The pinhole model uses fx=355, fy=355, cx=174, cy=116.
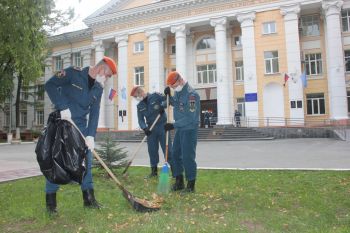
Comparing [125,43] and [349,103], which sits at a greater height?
[125,43]

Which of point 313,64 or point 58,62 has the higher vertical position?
point 58,62

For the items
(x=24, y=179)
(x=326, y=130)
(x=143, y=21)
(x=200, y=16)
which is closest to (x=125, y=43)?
(x=143, y=21)

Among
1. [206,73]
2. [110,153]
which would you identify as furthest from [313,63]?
[110,153]

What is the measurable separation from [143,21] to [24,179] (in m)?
29.6

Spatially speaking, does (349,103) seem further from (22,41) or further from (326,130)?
(22,41)

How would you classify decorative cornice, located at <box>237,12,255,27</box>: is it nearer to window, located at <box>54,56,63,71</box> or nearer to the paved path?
the paved path

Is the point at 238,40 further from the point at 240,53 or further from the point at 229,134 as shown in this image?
the point at 229,134

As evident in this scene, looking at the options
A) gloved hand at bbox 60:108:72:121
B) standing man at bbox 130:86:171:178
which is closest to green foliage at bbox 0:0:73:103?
standing man at bbox 130:86:171:178

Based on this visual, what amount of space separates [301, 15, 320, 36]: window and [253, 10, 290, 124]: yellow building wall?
9.07 ft

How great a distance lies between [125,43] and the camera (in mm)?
36812

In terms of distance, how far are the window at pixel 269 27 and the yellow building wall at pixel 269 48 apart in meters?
0.28

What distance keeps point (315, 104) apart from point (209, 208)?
1116 inches

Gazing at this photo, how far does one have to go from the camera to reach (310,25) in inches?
1243

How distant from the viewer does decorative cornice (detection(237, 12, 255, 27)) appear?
31.0 meters
